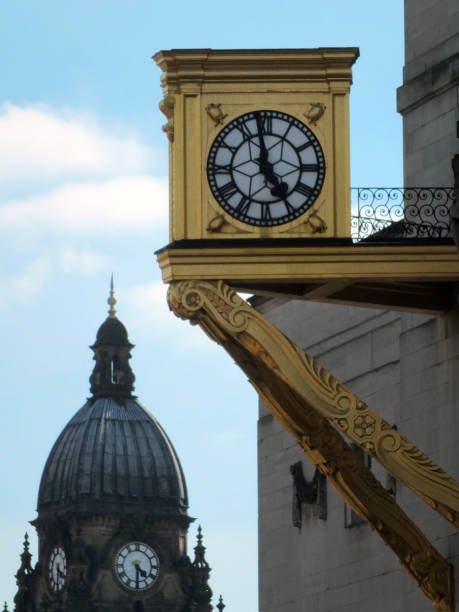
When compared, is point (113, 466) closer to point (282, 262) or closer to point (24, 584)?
point (24, 584)

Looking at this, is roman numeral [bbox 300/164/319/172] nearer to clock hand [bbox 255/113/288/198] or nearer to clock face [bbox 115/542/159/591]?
clock hand [bbox 255/113/288/198]

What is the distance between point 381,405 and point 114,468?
130256 millimetres

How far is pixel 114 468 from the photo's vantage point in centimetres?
15962

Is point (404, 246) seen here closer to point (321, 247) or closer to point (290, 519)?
point (321, 247)

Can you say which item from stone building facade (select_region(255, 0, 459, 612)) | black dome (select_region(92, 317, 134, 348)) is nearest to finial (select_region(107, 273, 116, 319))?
black dome (select_region(92, 317, 134, 348))

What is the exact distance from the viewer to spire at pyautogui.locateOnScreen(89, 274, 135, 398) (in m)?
164

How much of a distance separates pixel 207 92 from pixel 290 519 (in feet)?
33.6

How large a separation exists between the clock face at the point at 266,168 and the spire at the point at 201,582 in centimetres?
13648

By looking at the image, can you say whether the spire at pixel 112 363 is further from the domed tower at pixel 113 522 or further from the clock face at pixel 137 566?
the clock face at pixel 137 566

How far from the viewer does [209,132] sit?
79.0 feet

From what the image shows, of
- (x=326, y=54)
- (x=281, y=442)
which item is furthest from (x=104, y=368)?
(x=326, y=54)

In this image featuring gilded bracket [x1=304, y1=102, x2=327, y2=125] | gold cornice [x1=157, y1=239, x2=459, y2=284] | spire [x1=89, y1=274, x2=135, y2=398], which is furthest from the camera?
spire [x1=89, y1=274, x2=135, y2=398]

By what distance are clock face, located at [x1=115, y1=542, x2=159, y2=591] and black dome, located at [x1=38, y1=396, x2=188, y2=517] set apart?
99.1 inches

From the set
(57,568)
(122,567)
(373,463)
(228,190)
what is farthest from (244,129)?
(57,568)
